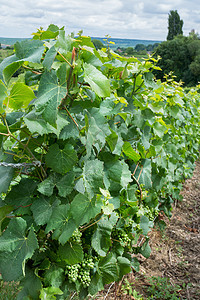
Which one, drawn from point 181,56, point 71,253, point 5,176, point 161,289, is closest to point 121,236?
point 71,253

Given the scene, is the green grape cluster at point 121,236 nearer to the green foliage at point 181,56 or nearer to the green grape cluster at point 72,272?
the green grape cluster at point 72,272

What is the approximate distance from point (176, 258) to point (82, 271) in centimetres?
203

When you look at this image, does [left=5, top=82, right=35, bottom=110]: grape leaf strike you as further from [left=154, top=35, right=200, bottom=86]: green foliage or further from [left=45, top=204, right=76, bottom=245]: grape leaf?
[left=154, top=35, right=200, bottom=86]: green foliage

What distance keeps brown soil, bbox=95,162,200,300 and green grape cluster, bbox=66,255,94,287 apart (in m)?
0.90

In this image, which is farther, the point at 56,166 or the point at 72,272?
the point at 72,272

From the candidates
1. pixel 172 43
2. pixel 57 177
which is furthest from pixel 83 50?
pixel 172 43

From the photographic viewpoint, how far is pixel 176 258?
3.22 m

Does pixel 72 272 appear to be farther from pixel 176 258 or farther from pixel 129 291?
pixel 176 258

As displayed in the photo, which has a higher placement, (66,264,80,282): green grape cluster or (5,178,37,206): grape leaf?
(5,178,37,206): grape leaf

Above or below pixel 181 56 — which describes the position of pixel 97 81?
below

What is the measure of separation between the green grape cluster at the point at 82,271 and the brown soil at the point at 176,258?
0.90 m

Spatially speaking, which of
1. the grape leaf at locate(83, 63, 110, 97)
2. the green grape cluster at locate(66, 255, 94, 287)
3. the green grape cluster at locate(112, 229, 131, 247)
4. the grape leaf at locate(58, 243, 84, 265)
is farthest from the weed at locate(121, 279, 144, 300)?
the grape leaf at locate(83, 63, 110, 97)

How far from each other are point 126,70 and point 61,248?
113cm

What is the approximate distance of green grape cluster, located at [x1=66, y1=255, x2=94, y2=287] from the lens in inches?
56.3
